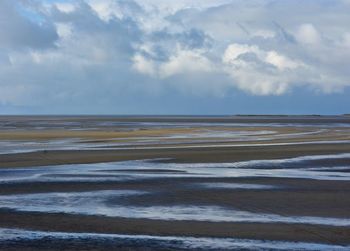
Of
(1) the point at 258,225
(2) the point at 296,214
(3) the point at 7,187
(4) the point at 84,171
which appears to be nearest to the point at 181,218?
(1) the point at 258,225

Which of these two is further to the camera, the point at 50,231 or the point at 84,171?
the point at 84,171

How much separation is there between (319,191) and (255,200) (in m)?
2.75

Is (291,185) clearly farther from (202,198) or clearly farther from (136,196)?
(136,196)

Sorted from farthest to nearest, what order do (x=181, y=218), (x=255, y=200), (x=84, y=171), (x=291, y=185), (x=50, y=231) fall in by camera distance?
(x=84, y=171) < (x=291, y=185) < (x=255, y=200) < (x=181, y=218) < (x=50, y=231)

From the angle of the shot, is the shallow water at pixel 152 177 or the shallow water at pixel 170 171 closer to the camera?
the shallow water at pixel 152 177

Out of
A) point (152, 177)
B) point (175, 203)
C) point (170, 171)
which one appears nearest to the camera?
point (175, 203)

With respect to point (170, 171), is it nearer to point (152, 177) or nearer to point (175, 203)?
point (152, 177)

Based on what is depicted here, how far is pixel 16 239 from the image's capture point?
1259 centimetres

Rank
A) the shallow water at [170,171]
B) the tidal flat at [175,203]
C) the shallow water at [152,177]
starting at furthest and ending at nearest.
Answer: the shallow water at [170,171], the shallow water at [152,177], the tidal flat at [175,203]

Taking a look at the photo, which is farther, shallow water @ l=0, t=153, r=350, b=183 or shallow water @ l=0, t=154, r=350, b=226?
shallow water @ l=0, t=153, r=350, b=183

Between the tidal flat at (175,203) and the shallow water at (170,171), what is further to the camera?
the shallow water at (170,171)

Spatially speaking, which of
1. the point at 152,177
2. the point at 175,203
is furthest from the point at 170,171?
the point at 175,203

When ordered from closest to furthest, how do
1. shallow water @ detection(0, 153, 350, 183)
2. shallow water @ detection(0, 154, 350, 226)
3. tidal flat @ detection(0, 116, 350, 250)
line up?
tidal flat @ detection(0, 116, 350, 250), shallow water @ detection(0, 154, 350, 226), shallow water @ detection(0, 153, 350, 183)

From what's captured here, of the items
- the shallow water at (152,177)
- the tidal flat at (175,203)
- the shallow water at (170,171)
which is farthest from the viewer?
the shallow water at (170,171)
